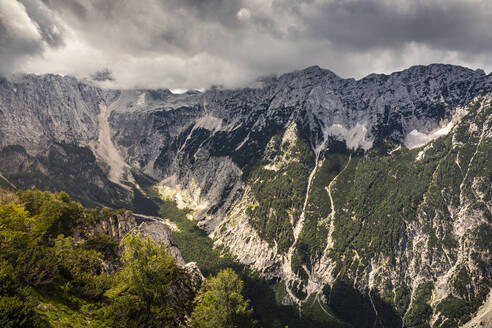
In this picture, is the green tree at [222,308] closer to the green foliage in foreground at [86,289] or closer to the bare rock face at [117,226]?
the green foliage in foreground at [86,289]

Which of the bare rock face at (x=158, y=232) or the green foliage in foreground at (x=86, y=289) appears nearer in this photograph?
the green foliage in foreground at (x=86, y=289)

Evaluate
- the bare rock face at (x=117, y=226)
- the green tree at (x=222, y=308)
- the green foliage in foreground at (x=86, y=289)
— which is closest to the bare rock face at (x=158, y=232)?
the bare rock face at (x=117, y=226)

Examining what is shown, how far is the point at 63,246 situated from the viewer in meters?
39.3

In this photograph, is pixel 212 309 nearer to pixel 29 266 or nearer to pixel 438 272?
pixel 29 266

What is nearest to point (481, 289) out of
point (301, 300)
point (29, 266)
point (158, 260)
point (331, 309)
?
point (331, 309)

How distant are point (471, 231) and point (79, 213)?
24628 centimetres

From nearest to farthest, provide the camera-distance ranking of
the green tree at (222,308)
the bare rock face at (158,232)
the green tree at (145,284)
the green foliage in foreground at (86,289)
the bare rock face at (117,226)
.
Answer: the green foliage in foreground at (86,289), the green tree at (145,284), the green tree at (222,308), the bare rock face at (117,226), the bare rock face at (158,232)

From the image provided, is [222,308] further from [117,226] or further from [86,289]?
[117,226]

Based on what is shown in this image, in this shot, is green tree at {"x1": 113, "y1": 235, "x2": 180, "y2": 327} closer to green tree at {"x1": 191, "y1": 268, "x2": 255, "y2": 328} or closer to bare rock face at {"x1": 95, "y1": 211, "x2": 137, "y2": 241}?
green tree at {"x1": 191, "y1": 268, "x2": 255, "y2": 328}

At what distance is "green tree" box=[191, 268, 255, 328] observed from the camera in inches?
1169

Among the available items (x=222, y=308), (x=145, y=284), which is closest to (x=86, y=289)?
(x=145, y=284)

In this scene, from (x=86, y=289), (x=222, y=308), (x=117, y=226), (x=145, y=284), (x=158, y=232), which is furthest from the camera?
(x=158, y=232)

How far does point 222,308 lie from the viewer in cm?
3027

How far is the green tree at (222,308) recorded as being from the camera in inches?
1169
